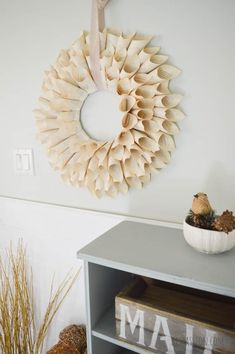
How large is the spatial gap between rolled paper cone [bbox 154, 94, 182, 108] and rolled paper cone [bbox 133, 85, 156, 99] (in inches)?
0.9

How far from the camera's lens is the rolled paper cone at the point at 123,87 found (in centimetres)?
102

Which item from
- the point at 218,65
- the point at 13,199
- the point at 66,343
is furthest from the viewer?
the point at 13,199

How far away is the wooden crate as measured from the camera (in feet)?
2.51

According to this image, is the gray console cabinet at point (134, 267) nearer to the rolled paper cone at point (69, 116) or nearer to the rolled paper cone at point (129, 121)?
the rolled paper cone at point (129, 121)

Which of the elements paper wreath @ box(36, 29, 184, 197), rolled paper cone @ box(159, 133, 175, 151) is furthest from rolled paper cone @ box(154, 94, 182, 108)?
rolled paper cone @ box(159, 133, 175, 151)

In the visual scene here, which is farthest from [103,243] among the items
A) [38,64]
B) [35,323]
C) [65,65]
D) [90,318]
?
[35,323]

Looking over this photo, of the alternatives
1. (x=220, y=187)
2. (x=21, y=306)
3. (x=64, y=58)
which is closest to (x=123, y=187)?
(x=220, y=187)

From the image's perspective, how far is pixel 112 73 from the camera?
1037 millimetres

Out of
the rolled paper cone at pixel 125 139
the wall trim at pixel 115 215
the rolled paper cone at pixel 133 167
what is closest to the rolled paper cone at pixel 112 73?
the rolled paper cone at pixel 125 139

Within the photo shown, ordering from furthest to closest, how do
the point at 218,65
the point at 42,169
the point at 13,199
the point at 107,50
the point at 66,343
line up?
the point at 13,199 < the point at 42,169 < the point at 66,343 < the point at 107,50 < the point at 218,65

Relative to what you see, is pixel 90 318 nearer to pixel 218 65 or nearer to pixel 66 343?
pixel 66 343

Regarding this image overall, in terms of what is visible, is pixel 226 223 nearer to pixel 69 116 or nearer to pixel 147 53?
pixel 147 53

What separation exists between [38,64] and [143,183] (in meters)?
0.71

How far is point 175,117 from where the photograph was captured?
3.25 feet
